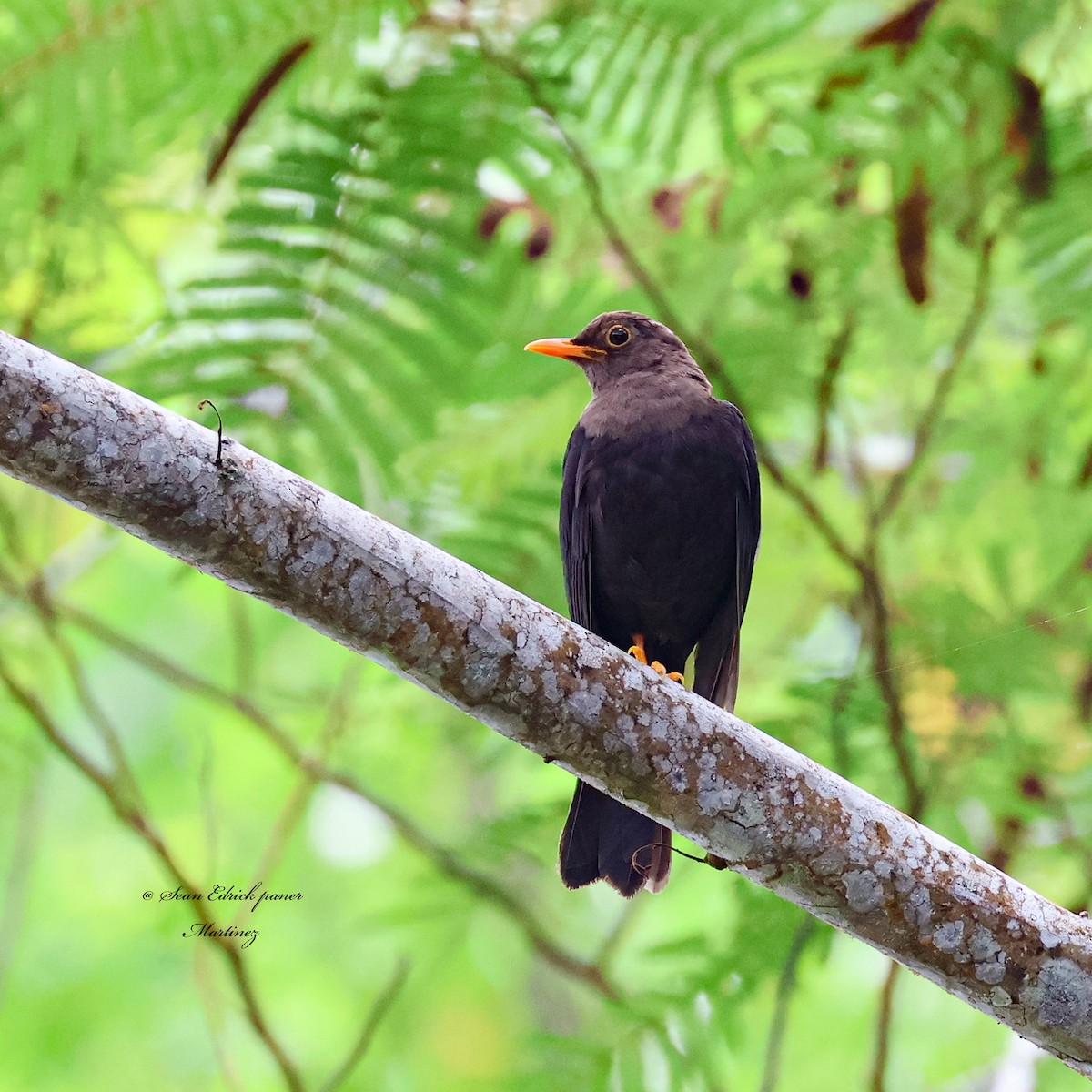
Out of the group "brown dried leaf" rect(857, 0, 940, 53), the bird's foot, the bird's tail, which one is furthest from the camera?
"brown dried leaf" rect(857, 0, 940, 53)

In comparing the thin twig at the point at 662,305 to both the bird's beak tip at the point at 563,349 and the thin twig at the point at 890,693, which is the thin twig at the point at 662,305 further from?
the bird's beak tip at the point at 563,349

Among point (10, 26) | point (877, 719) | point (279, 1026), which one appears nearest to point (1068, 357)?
point (877, 719)

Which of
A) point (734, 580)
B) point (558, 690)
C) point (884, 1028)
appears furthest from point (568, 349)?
point (884, 1028)

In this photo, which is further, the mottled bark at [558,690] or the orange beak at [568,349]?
the orange beak at [568,349]

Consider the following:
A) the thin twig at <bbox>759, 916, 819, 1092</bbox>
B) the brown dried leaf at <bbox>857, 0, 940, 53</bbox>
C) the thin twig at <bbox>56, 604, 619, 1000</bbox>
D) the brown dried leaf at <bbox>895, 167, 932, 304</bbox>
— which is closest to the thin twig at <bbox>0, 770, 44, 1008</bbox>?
the thin twig at <bbox>56, 604, 619, 1000</bbox>

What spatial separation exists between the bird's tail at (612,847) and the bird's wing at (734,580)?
1.65 feet

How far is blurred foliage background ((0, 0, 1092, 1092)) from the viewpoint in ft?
12.8

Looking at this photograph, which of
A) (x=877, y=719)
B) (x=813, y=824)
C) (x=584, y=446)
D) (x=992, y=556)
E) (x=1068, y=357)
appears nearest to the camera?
(x=813, y=824)

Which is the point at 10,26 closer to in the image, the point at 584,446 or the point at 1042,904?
the point at 584,446

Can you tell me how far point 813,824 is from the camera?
2377 mm

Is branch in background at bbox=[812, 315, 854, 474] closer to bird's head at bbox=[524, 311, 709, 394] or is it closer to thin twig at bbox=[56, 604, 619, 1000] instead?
bird's head at bbox=[524, 311, 709, 394]

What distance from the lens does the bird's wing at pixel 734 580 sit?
3.48m

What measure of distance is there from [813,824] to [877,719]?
1.59 metres

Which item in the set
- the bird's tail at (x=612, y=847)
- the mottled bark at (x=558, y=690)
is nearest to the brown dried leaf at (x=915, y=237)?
the bird's tail at (x=612, y=847)
